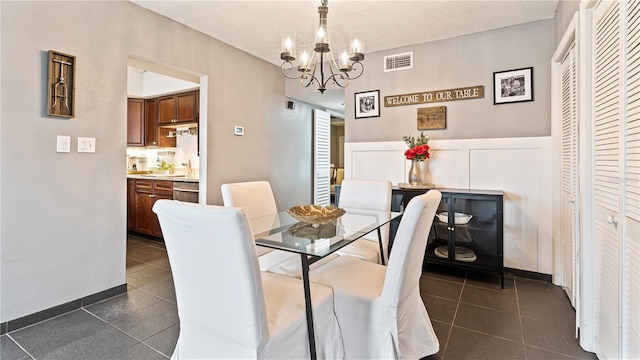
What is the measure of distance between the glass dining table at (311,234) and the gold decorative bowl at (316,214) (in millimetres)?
43

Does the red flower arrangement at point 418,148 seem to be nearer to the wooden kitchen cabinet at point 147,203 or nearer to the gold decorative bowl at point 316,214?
the gold decorative bowl at point 316,214

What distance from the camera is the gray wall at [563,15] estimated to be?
2.15m

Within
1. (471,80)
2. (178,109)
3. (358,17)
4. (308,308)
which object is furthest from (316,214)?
(178,109)

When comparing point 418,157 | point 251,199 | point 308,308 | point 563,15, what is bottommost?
point 308,308

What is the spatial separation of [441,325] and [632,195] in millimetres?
1283

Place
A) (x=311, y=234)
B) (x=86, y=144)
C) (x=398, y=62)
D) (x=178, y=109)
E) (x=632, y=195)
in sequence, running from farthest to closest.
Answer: (x=178, y=109) < (x=398, y=62) < (x=86, y=144) < (x=311, y=234) < (x=632, y=195)

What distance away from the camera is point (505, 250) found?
3.08 metres

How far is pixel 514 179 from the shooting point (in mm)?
3000

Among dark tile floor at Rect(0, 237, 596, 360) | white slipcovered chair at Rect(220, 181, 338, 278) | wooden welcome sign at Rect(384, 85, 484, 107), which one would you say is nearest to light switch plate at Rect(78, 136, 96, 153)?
white slipcovered chair at Rect(220, 181, 338, 278)

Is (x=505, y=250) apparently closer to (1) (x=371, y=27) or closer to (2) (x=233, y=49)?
(1) (x=371, y=27)

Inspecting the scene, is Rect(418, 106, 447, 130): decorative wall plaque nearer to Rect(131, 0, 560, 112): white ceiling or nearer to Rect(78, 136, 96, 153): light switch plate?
Rect(131, 0, 560, 112): white ceiling

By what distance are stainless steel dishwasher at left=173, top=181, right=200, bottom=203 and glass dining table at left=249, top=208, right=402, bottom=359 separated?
5.74ft

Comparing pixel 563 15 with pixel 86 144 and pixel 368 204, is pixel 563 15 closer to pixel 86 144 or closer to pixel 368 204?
pixel 368 204

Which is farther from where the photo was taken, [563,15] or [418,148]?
[418,148]
